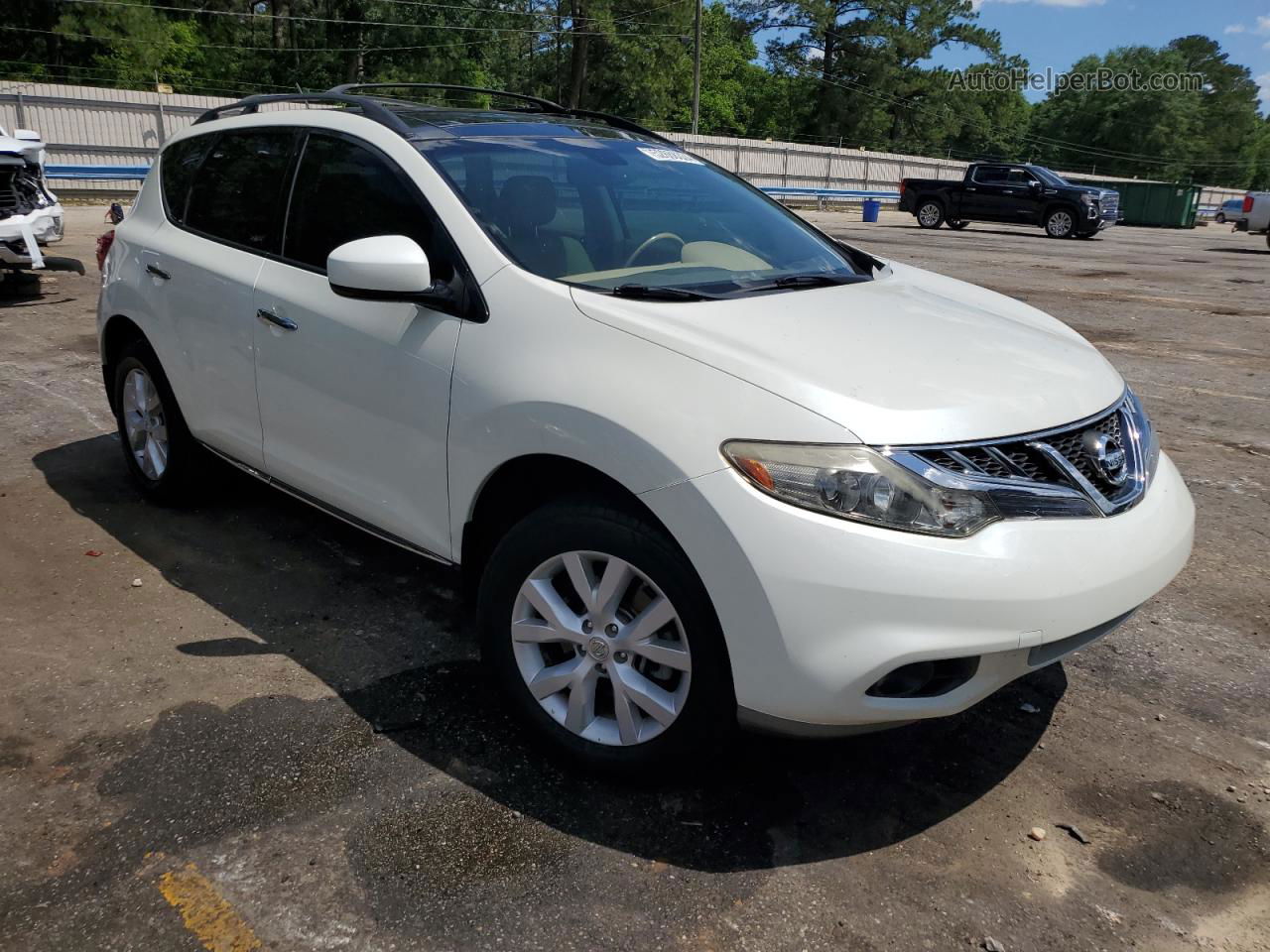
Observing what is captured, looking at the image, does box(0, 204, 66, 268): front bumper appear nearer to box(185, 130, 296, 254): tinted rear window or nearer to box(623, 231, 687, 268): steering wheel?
box(185, 130, 296, 254): tinted rear window

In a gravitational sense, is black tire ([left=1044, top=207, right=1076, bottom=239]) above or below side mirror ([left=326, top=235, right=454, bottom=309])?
below

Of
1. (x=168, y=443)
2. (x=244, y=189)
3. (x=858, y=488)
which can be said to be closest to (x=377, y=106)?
(x=244, y=189)

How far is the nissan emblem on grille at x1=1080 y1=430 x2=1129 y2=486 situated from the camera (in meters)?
2.54

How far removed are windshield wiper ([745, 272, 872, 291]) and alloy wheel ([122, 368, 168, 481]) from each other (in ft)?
9.05

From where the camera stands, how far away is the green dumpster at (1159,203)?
37562 mm

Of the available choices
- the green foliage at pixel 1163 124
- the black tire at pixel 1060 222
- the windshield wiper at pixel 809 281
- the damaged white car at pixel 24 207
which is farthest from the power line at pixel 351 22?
the green foliage at pixel 1163 124

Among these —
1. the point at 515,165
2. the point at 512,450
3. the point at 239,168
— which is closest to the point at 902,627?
the point at 512,450

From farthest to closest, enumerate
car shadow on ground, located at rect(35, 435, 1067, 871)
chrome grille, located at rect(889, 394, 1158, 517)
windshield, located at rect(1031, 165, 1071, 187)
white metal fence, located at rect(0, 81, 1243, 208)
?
windshield, located at rect(1031, 165, 1071, 187) → white metal fence, located at rect(0, 81, 1243, 208) → car shadow on ground, located at rect(35, 435, 1067, 871) → chrome grille, located at rect(889, 394, 1158, 517)

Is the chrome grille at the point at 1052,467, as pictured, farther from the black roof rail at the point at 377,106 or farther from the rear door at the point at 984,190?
the rear door at the point at 984,190

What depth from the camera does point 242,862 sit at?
2.41m

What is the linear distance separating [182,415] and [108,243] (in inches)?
47.0

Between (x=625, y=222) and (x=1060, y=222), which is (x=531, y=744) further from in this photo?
(x=1060, y=222)

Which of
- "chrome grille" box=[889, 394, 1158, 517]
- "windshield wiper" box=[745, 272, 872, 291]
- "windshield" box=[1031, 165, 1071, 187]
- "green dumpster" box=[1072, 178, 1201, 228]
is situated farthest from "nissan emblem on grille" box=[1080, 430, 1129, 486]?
"green dumpster" box=[1072, 178, 1201, 228]

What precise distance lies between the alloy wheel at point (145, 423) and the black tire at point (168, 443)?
0.04ft
